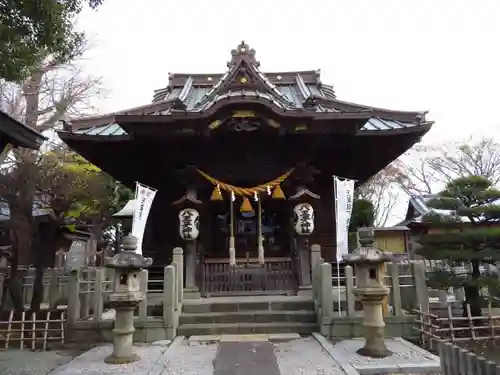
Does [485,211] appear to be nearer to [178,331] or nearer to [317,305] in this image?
[317,305]

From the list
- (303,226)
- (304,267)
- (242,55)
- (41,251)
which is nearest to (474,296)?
(304,267)

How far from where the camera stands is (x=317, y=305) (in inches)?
350

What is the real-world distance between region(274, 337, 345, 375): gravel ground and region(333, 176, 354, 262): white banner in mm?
2451

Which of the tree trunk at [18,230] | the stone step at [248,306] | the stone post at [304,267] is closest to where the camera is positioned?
the stone step at [248,306]

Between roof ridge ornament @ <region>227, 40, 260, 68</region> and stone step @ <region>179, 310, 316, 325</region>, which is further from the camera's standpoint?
roof ridge ornament @ <region>227, 40, 260, 68</region>

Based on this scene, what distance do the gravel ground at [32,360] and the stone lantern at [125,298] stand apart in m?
1.02

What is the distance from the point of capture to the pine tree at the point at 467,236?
8914mm

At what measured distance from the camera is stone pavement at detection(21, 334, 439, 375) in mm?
5887

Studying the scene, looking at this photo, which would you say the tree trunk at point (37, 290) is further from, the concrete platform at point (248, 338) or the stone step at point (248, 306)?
the concrete platform at point (248, 338)

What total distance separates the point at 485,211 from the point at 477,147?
22.7 m

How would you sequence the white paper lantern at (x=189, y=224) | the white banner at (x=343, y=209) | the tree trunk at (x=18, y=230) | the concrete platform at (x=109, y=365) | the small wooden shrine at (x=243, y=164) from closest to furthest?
the concrete platform at (x=109, y=365)
the white banner at (x=343, y=209)
the tree trunk at (x=18, y=230)
the small wooden shrine at (x=243, y=164)
the white paper lantern at (x=189, y=224)

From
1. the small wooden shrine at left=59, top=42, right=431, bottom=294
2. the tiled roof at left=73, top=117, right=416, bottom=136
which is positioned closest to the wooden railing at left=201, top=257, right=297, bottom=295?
the small wooden shrine at left=59, top=42, right=431, bottom=294

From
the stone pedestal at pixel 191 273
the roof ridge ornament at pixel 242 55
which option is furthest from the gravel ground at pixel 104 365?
the roof ridge ornament at pixel 242 55

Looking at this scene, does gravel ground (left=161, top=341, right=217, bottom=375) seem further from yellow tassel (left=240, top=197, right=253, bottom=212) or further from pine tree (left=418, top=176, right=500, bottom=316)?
pine tree (left=418, top=176, right=500, bottom=316)
